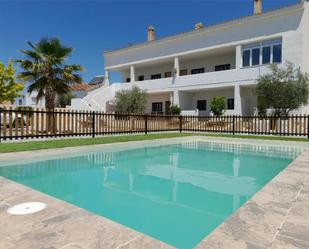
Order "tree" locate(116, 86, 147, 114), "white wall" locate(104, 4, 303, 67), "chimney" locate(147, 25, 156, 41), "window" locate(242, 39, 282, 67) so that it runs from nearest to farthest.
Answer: "white wall" locate(104, 4, 303, 67) → "window" locate(242, 39, 282, 67) → "tree" locate(116, 86, 147, 114) → "chimney" locate(147, 25, 156, 41)

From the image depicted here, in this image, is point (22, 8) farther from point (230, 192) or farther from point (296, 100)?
point (296, 100)

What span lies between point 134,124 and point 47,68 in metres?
6.23

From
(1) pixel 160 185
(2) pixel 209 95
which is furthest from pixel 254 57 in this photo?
(1) pixel 160 185

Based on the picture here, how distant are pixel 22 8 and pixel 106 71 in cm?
1643

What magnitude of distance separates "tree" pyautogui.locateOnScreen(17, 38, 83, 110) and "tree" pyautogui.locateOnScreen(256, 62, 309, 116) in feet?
43.5

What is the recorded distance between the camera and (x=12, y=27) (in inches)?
639

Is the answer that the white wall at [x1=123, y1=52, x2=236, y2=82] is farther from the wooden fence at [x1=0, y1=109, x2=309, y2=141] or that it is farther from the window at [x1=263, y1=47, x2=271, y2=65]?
the wooden fence at [x1=0, y1=109, x2=309, y2=141]

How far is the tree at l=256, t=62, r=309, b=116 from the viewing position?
16719 mm

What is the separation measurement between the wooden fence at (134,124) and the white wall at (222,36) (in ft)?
26.7

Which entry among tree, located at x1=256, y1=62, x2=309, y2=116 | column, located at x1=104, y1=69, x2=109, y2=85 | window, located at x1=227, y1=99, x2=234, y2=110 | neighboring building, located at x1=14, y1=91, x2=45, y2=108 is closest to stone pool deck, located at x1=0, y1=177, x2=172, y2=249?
tree, located at x1=256, y1=62, x2=309, y2=116

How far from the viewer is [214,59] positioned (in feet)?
87.2

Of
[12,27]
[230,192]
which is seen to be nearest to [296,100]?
[230,192]

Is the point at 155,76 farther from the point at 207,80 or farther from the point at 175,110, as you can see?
the point at 207,80

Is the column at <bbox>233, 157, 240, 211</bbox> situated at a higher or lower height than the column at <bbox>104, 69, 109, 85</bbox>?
lower
